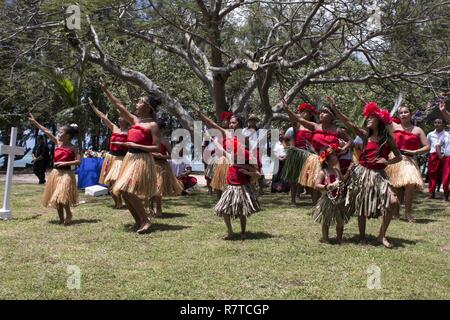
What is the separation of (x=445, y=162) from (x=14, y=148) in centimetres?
826

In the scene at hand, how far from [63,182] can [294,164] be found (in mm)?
3918

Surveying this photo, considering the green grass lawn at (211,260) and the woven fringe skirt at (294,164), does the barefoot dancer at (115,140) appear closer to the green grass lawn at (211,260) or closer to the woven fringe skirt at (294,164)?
the green grass lawn at (211,260)

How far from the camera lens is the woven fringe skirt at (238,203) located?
18.6 ft

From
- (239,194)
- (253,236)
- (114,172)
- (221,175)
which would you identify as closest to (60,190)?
(114,172)

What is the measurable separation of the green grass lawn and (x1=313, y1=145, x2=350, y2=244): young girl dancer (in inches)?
11.1

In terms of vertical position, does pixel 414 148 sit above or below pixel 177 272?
above

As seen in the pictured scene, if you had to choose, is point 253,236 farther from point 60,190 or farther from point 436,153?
point 436,153

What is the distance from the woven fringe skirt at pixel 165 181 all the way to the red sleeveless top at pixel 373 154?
3195 millimetres

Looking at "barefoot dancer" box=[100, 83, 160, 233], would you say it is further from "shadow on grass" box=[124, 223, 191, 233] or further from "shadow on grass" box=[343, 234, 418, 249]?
"shadow on grass" box=[343, 234, 418, 249]

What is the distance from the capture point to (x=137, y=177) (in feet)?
19.9

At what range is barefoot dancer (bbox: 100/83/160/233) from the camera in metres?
6.05
